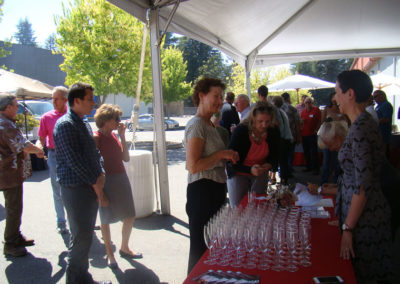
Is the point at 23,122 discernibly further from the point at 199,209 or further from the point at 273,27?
the point at 199,209

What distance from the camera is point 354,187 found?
6.05 ft

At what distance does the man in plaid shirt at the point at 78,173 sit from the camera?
2729 millimetres

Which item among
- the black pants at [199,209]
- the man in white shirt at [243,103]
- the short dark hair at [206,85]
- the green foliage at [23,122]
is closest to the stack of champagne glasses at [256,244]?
the black pants at [199,209]

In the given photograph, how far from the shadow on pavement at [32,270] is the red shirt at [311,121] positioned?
692cm

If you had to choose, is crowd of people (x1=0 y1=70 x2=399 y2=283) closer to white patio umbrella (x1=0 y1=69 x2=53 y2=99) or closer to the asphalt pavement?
the asphalt pavement

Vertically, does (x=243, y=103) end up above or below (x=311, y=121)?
above

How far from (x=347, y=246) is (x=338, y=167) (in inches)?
23.5

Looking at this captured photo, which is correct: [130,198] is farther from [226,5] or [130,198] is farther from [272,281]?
[226,5]

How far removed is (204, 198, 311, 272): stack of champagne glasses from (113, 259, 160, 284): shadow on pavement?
6.45 feet

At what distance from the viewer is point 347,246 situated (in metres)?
1.77

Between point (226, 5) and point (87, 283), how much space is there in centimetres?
455

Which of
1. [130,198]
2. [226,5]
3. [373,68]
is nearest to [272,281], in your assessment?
[130,198]

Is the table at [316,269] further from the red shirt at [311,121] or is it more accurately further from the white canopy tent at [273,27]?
the red shirt at [311,121]

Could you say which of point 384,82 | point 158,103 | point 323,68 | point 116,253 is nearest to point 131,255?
point 116,253
